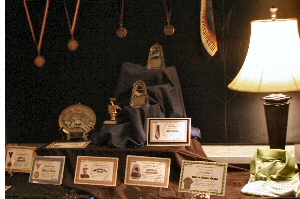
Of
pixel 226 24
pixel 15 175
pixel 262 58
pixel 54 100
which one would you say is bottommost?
pixel 15 175

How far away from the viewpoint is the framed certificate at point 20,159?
2.89 m

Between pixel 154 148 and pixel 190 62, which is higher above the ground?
pixel 190 62

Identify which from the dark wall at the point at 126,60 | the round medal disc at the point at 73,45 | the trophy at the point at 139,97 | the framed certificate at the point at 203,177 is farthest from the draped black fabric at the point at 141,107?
the round medal disc at the point at 73,45

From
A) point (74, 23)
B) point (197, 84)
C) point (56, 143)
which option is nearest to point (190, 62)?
point (197, 84)

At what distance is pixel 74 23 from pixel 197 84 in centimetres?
111

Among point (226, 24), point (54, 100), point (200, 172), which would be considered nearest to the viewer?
point (200, 172)

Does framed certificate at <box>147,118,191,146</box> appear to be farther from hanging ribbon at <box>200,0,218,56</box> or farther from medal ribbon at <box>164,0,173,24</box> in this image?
medal ribbon at <box>164,0,173,24</box>

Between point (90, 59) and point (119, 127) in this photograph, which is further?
point (90, 59)

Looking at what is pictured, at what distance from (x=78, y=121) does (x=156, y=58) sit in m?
0.75

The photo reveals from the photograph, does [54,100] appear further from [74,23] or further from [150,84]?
[150,84]

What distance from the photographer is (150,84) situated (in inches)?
113

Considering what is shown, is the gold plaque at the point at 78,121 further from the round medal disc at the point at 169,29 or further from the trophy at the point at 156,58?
the round medal disc at the point at 169,29

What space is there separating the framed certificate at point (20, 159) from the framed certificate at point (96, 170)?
457 millimetres

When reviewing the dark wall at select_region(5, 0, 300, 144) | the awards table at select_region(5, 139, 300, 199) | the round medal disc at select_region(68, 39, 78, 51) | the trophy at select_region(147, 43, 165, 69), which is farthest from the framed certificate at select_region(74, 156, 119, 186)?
the round medal disc at select_region(68, 39, 78, 51)
